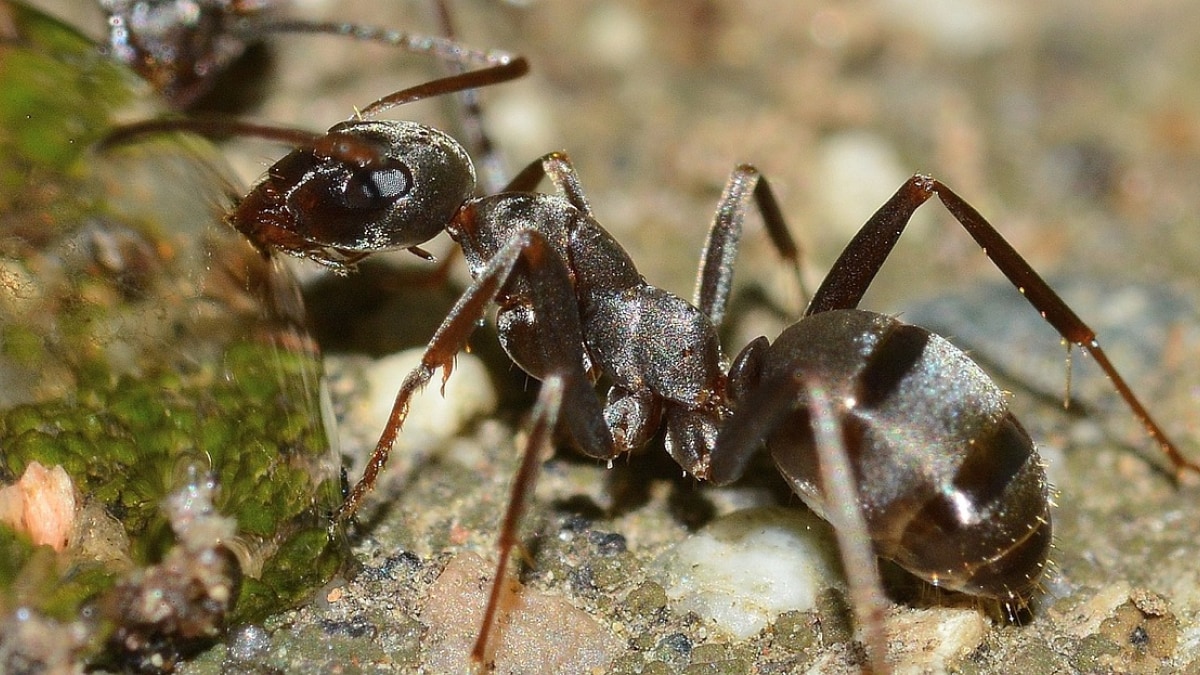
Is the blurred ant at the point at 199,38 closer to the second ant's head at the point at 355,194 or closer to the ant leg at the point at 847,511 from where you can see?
the second ant's head at the point at 355,194

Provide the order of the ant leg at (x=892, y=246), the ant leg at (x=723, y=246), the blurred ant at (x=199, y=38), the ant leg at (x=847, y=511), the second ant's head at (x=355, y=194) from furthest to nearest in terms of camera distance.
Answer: the blurred ant at (x=199, y=38) < the ant leg at (x=723, y=246) < the ant leg at (x=892, y=246) < the second ant's head at (x=355, y=194) < the ant leg at (x=847, y=511)

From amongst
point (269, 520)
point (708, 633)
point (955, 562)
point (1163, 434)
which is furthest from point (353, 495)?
point (1163, 434)

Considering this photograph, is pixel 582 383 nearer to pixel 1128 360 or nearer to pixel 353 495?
pixel 353 495

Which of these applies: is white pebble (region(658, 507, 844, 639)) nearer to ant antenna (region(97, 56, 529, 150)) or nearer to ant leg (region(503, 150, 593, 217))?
ant leg (region(503, 150, 593, 217))

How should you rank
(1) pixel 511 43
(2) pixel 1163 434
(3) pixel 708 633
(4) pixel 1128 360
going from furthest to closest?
(1) pixel 511 43
(4) pixel 1128 360
(2) pixel 1163 434
(3) pixel 708 633

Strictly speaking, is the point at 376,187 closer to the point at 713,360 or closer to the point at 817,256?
the point at 713,360

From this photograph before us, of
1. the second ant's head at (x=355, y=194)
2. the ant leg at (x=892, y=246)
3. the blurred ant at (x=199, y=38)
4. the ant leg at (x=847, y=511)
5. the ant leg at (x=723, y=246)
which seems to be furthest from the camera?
the blurred ant at (x=199, y=38)

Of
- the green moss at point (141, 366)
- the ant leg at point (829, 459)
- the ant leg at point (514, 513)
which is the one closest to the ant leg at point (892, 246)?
the ant leg at point (829, 459)
